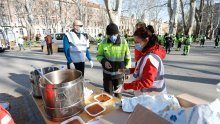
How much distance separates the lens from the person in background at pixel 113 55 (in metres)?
3.19

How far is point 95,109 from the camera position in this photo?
88.0 inches

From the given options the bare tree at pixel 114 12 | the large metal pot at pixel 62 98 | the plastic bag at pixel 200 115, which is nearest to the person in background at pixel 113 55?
the large metal pot at pixel 62 98

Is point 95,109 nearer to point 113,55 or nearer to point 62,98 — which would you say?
point 62,98

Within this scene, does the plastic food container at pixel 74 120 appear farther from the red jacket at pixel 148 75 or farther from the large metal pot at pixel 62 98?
the red jacket at pixel 148 75

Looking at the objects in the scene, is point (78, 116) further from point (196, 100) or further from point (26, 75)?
point (26, 75)

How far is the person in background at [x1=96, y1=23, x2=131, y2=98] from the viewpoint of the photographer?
10.5ft

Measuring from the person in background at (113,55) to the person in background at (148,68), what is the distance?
3.08 ft

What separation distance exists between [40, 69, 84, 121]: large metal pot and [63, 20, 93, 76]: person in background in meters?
1.92

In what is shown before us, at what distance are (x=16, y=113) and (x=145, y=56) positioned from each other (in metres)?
3.47

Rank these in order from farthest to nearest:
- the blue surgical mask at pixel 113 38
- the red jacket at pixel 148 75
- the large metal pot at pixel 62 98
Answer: the blue surgical mask at pixel 113 38
the red jacket at pixel 148 75
the large metal pot at pixel 62 98

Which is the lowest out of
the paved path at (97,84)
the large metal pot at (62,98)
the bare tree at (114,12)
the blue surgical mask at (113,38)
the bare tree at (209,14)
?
the paved path at (97,84)

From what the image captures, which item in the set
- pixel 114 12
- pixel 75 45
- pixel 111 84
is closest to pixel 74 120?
pixel 111 84

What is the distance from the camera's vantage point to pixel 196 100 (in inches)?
70.1

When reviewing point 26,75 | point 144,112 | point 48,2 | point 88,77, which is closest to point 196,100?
point 144,112
